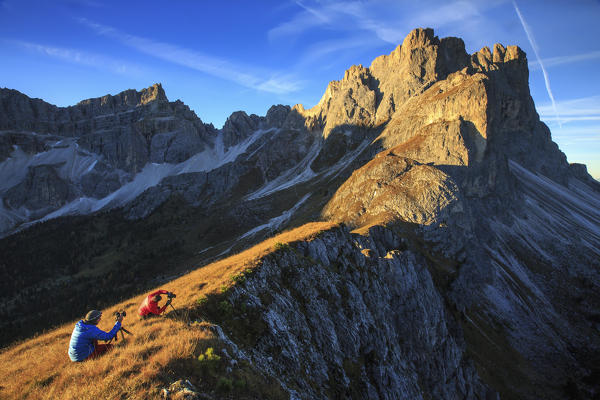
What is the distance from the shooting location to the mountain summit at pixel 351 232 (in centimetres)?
1747

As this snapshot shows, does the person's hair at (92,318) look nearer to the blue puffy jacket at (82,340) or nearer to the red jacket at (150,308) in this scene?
the blue puffy jacket at (82,340)

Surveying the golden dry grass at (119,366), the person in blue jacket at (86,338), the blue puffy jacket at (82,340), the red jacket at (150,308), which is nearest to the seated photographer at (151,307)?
the red jacket at (150,308)

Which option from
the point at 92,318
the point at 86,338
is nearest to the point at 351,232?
the point at 92,318

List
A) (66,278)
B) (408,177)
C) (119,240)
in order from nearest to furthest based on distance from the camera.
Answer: (408,177) < (66,278) < (119,240)

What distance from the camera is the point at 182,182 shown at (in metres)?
165

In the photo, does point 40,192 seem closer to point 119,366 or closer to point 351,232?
point 351,232

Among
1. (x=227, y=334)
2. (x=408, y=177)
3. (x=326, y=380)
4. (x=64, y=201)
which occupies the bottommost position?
(x=64, y=201)

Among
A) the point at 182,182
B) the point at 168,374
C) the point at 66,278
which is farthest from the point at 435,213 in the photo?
the point at 182,182

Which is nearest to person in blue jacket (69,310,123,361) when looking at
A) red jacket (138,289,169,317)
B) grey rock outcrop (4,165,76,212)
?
red jacket (138,289,169,317)

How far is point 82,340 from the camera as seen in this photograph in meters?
8.30

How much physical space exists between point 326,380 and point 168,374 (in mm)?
9713

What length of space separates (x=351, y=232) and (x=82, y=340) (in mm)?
32846

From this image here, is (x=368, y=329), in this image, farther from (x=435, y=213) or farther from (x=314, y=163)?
(x=314, y=163)

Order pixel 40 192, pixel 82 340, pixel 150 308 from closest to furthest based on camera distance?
pixel 82 340
pixel 150 308
pixel 40 192
